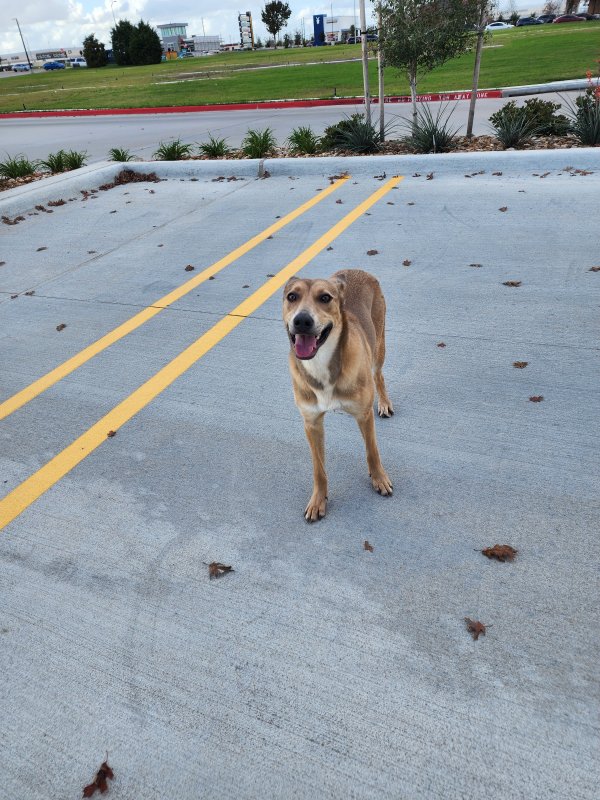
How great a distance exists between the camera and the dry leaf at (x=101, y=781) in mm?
1944

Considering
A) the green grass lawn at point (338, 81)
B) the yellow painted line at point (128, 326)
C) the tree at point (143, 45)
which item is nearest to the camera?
the yellow painted line at point (128, 326)

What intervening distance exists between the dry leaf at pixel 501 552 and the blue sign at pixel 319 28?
103658 mm

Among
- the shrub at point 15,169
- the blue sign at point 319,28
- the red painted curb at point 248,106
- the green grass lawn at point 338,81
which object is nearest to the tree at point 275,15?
the blue sign at point 319,28

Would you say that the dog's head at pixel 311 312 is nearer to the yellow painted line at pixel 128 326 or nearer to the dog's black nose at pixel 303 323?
the dog's black nose at pixel 303 323

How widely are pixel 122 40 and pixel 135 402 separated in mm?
75959

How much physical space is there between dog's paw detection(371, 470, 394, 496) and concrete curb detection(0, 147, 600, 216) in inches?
263

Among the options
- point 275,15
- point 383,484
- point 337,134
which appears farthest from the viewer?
point 275,15

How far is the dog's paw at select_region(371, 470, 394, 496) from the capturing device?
315cm

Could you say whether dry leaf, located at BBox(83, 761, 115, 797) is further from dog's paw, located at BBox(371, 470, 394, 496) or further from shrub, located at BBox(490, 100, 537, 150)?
shrub, located at BBox(490, 100, 537, 150)

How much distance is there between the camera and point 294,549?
2.87 meters

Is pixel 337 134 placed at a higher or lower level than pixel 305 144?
higher

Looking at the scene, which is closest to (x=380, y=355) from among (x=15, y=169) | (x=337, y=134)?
(x=337, y=134)

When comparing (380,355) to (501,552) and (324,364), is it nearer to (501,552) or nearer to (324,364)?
(324,364)

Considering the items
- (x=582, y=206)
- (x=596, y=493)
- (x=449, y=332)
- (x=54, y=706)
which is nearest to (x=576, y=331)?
(x=449, y=332)
